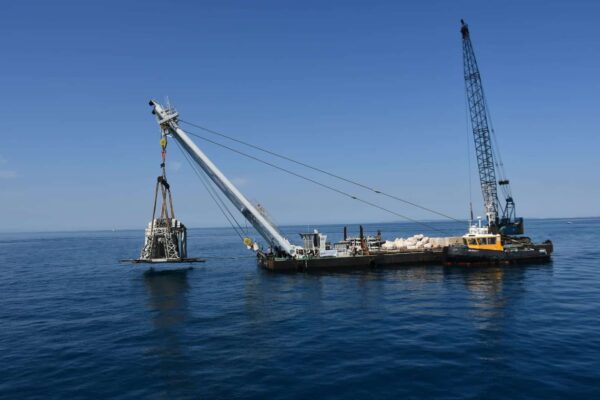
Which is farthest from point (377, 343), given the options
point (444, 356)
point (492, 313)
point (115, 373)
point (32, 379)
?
point (32, 379)

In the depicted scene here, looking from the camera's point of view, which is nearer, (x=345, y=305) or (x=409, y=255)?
(x=345, y=305)

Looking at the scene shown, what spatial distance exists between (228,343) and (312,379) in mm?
8607

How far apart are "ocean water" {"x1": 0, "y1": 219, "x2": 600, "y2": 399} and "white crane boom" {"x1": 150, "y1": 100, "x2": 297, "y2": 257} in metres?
13.3

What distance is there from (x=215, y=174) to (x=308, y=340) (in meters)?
40.8

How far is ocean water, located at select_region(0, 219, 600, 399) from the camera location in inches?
778

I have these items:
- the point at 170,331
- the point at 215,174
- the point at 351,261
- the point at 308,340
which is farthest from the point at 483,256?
the point at 170,331

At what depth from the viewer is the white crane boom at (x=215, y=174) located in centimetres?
6216

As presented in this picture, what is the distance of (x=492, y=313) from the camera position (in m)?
33.8

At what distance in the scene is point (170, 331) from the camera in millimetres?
30438

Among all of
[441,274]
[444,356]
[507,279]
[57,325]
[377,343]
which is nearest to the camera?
[444,356]

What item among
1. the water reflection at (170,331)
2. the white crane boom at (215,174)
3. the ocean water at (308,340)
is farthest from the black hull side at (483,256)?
the water reflection at (170,331)

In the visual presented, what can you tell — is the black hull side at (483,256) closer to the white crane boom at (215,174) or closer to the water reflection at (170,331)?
the white crane boom at (215,174)

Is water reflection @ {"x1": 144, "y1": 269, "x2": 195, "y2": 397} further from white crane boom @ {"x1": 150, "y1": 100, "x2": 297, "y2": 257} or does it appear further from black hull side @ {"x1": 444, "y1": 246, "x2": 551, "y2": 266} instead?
black hull side @ {"x1": 444, "y1": 246, "x2": 551, "y2": 266}

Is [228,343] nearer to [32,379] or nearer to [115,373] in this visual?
[115,373]
